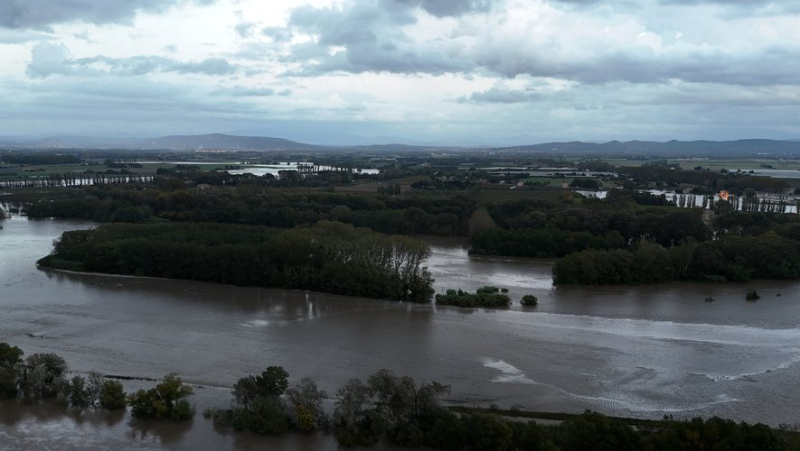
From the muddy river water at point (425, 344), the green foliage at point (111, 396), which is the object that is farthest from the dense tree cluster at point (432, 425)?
the green foliage at point (111, 396)

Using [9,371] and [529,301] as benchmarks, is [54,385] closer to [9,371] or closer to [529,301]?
[9,371]

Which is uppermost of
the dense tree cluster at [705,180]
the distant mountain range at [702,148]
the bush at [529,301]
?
the distant mountain range at [702,148]

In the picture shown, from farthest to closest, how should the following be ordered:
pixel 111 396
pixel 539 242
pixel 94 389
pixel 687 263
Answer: pixel 539 242 < pixel 687 263 < pixel 94 389 < pixel 111 396

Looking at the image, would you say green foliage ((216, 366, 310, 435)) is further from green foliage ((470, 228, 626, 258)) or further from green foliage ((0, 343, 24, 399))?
green foliage ((470, 228, 626, 258))

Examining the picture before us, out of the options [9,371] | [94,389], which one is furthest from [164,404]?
[9,371]

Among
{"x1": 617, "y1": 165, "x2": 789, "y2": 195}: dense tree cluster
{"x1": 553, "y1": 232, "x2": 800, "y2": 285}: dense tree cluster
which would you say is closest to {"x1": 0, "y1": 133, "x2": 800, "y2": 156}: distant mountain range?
{"x1": 617, "y1": 165, "x2": 789, "y2": 195}: dense tree cluster

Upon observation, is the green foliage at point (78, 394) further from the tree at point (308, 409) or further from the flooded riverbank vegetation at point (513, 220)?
the flooded riverbank vegetation at point (513, 220)

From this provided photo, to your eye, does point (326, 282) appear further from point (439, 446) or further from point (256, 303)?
point (439, 446)
